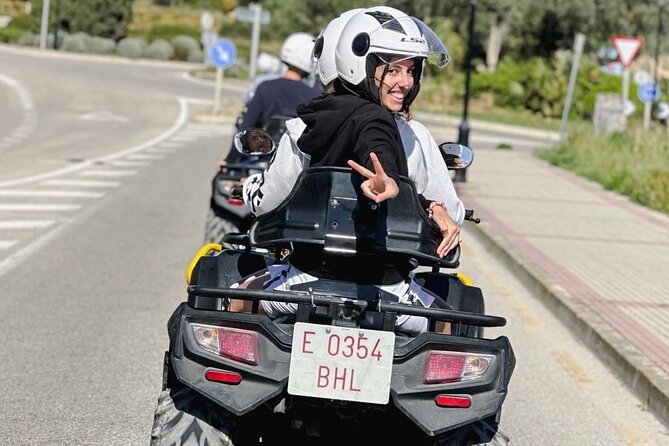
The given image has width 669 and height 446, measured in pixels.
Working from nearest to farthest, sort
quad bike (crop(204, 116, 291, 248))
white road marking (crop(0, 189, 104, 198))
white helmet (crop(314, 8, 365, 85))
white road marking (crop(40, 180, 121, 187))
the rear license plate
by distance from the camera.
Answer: the rear license plate < white helmet (crop(314, 8, 365, 85)) < quad bike (crop(204, 116, 291, 248)) < white road marking (crop(0, 189, 104, 198)) < white road marking (crop(40, 180, 121, 187))

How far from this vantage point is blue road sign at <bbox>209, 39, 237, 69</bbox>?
35.6 metres

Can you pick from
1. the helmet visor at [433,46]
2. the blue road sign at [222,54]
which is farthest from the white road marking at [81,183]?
the blue road sign at [222,54]

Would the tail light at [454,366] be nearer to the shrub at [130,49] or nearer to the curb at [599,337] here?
the curb at [599,337]

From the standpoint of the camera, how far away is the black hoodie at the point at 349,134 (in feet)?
13.6

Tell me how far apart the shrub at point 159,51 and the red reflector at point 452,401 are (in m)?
71.5

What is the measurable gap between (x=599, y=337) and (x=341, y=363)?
4985mm

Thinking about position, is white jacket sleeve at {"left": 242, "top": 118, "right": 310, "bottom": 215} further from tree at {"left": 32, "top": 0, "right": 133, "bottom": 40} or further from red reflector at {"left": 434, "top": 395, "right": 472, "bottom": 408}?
tree at {"left": 32, "top": 0, "right": 133, "bottom": 40}

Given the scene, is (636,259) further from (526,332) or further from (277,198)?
(277,198)

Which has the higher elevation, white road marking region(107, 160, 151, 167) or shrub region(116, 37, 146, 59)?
shrub region(116, 37, 146, 59)

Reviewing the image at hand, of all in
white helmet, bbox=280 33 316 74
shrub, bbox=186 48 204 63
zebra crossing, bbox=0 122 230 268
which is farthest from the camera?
shrub, bbox=186 48 204 63

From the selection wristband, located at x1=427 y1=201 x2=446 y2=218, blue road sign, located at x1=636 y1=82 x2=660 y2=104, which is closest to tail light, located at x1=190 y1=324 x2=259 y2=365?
wristband, located at x1=427 y1=201 x2=446 y2=218

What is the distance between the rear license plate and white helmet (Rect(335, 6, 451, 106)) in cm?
90

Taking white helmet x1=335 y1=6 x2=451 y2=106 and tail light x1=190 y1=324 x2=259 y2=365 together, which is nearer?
tail light x1=190 y1=324 x2=259 y2=365

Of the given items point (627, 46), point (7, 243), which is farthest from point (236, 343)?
point (627, 46)
